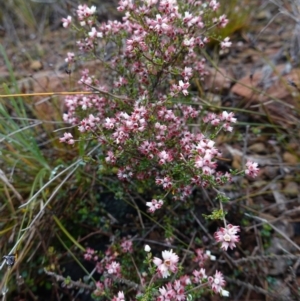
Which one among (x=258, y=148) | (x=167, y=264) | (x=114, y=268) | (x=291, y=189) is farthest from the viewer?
(x=258, y=148)

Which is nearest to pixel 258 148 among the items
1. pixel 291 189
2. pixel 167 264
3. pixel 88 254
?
pixel 291 189

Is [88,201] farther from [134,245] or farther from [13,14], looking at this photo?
[13,14]

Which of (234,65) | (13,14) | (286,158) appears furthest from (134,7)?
(13,14)

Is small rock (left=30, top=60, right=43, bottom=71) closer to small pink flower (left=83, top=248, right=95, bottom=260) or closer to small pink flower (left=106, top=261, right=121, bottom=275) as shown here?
small pink flower (left=83, top=248, right=95, bottom=260)

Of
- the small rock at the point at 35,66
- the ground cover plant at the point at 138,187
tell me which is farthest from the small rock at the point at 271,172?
the small rock at the point at 35,66

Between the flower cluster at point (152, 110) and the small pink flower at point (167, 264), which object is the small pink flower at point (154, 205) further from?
the small pink flower at point (167, 264)

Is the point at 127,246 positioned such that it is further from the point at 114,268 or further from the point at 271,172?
the point at 271,172

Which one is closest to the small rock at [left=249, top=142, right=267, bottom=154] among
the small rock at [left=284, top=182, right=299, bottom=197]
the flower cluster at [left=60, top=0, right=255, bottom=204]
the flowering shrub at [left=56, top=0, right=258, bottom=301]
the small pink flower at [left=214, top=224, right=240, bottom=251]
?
the small rock at [left=284, top=182, right=299, bottom=197]
